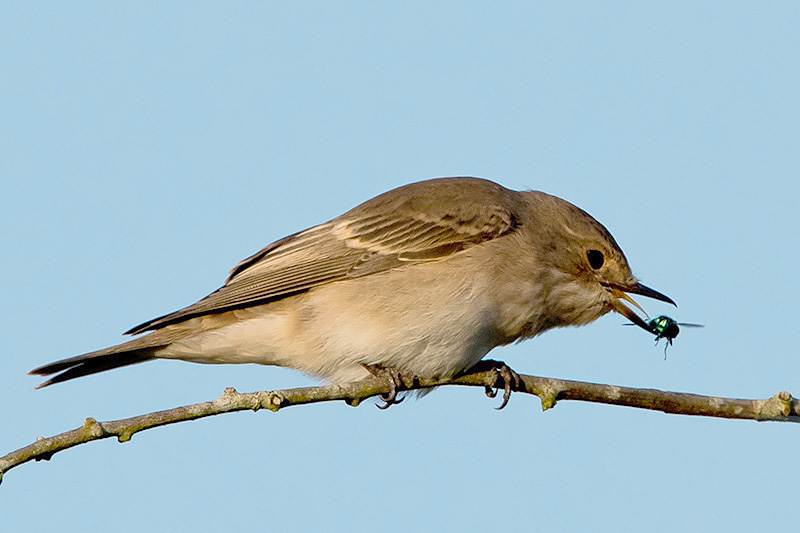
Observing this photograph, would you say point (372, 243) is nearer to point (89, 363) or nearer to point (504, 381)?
point (504, 381)

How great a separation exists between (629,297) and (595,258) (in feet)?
1.49

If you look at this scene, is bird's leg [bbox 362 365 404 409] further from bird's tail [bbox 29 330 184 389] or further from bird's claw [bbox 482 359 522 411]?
bird's tail [bbox 29 330 184 389]

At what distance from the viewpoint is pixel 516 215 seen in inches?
316

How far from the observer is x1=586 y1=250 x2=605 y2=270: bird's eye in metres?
7.87

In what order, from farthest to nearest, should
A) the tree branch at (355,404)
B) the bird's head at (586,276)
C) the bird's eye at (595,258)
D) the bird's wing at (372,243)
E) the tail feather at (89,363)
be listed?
1. the bird's eye at (595,258)
2. the bird's head at (586,276)
3. the bird's wing at (372,243)
4. the tail feather at (89,363)
5. the tree branch at (355,404)

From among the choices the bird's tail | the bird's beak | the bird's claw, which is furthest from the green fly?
the bird's tail

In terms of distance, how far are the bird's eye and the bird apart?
13 mm

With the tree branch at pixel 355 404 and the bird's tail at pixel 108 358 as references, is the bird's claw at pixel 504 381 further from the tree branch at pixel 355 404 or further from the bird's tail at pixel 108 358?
the bird's tail at pixel 108 358

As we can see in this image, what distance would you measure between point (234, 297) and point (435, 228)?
1833mm

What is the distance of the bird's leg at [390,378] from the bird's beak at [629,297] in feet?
6.82

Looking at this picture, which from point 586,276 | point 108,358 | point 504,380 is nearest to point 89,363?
point 108,358

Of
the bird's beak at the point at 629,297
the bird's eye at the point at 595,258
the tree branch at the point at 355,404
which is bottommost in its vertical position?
the tree branch at the point at 355,404

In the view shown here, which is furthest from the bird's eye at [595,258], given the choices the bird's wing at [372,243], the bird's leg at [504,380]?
the bird's leg at [504,380]

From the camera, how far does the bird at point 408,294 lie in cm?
709
